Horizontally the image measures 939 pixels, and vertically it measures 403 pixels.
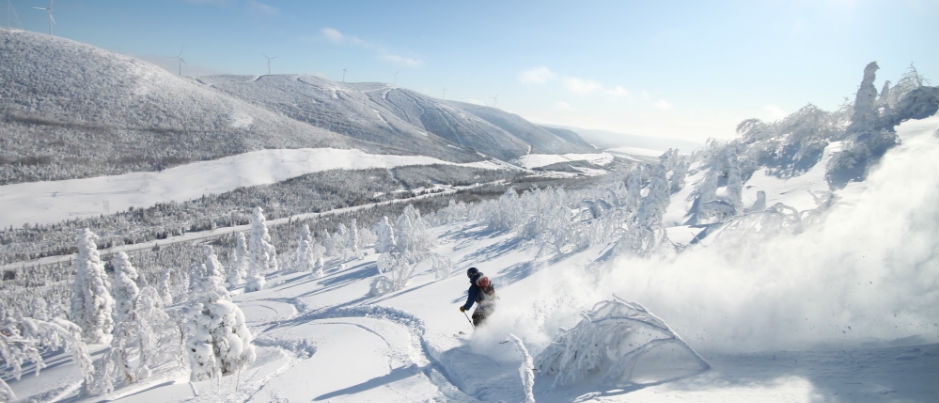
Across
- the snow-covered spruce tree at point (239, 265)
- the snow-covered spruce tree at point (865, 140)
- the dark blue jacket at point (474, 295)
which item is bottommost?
the snow-covered spruce tree at point (239, 265)

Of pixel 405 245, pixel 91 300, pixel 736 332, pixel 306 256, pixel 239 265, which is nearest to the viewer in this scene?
pixel 736 332

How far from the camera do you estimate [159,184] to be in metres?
97.0

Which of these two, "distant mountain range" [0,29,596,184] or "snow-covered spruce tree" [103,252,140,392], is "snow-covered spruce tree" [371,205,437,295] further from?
"distant mountain range" [0,29,596,184]

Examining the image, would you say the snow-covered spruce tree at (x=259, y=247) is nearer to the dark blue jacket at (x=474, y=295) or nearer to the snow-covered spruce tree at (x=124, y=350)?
the snow-covered spruce tree at (x=124, y=350)

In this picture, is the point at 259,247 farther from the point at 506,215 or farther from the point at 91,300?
the point at 506,215

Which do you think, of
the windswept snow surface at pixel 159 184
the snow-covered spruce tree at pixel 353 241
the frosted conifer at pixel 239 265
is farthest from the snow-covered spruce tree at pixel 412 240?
the windswept snow surface at pixel 159 184

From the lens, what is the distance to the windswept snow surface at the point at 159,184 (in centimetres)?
7731

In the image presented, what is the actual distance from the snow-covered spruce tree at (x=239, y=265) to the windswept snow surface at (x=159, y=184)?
5410 centimetres

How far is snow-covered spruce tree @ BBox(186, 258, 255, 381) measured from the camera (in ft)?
32.0

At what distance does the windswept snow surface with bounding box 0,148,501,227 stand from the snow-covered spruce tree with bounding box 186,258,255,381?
303ft

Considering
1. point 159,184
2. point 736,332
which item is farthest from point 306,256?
point 159,184

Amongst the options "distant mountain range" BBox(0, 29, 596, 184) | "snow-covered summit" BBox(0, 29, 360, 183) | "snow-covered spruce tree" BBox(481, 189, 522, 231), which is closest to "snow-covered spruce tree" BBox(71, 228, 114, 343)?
"snow-covered spruce tree" BBox(481, 189, 522, 231)

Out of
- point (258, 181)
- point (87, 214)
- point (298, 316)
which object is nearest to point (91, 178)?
point (87, 214)

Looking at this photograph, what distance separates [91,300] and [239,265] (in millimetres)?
22470
